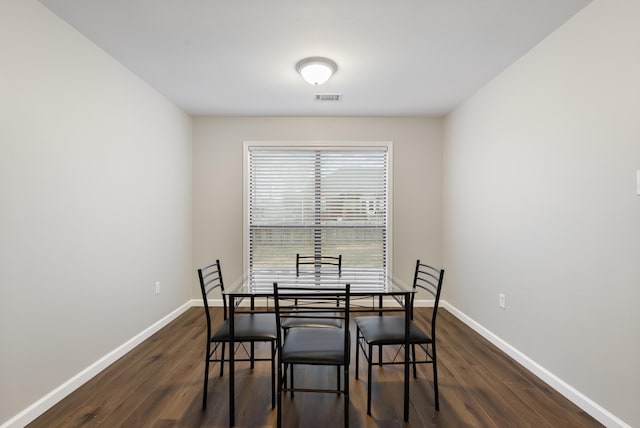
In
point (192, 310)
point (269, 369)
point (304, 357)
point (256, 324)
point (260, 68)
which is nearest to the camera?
point (304, 357)

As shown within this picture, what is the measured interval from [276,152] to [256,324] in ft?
8.48

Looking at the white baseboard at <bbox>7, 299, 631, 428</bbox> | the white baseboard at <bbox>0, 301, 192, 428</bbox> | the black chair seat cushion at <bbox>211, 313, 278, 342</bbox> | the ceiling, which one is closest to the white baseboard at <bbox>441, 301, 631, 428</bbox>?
the white baseboard at <bbox>7, 299, 631, 428</bbox>

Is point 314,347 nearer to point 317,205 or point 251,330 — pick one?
point 251,330

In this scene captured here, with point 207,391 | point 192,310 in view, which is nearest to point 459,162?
point 207,391

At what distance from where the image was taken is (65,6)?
6.61 feet

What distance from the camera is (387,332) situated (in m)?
2.03

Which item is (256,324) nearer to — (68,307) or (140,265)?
(68,307)

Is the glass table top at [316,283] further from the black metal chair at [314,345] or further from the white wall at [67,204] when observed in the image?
the white wall at [67,204]

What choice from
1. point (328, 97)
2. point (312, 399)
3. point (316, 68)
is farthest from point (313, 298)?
point (328, 97)

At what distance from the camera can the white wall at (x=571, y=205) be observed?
176 centimetres

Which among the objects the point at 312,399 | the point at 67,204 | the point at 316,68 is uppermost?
the point at 316,68

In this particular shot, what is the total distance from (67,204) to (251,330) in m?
1.48

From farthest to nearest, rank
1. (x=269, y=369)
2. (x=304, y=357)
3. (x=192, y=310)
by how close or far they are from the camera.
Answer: (x=192, y=310) → (x=269, y=369) → (x=304, y=357)

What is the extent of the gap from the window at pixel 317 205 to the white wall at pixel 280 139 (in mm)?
152
